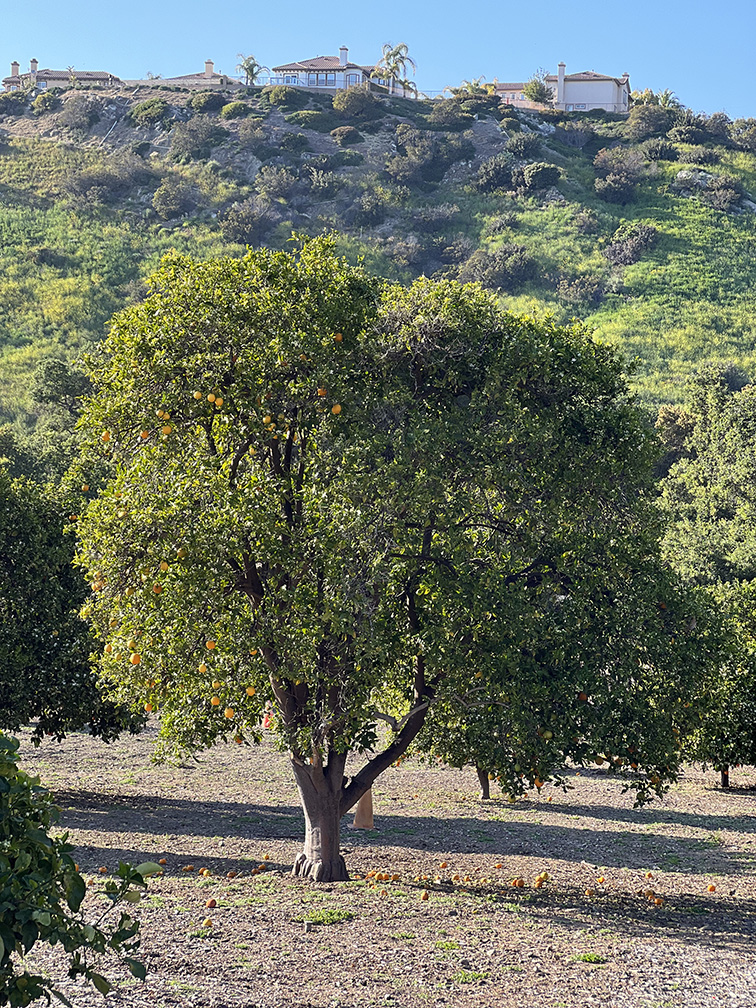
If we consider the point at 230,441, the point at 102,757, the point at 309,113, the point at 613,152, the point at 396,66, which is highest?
the point at 396,66

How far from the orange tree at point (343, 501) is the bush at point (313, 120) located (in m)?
83.8

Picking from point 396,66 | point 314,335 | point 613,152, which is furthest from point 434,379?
point 396,66

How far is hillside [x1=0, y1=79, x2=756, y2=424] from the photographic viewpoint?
58125mm

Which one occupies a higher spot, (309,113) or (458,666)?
(309,113)

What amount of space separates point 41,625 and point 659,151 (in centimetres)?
7962

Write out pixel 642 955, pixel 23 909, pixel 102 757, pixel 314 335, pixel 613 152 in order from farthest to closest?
pixel 613 152 < pixel 102 757 < pixel 314 335 < pixel 642 955 < pixel 23 909

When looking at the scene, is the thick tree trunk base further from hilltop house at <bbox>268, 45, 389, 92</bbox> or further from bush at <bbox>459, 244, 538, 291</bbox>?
hilltop house at <bbox>268, 45, 389, 92</bbox>

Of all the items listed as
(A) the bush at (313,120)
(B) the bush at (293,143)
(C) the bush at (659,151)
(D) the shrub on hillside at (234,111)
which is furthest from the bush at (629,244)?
(D) the shrub on hillside at (234,111)

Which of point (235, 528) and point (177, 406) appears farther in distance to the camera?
point (177, 406)

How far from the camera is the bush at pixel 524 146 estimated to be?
81562mm

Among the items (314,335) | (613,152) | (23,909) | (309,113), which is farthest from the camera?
(309,113)

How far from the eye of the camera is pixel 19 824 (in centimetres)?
320

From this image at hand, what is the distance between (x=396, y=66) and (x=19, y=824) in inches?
4330

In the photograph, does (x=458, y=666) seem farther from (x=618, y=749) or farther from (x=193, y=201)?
(x=193, y=201)
